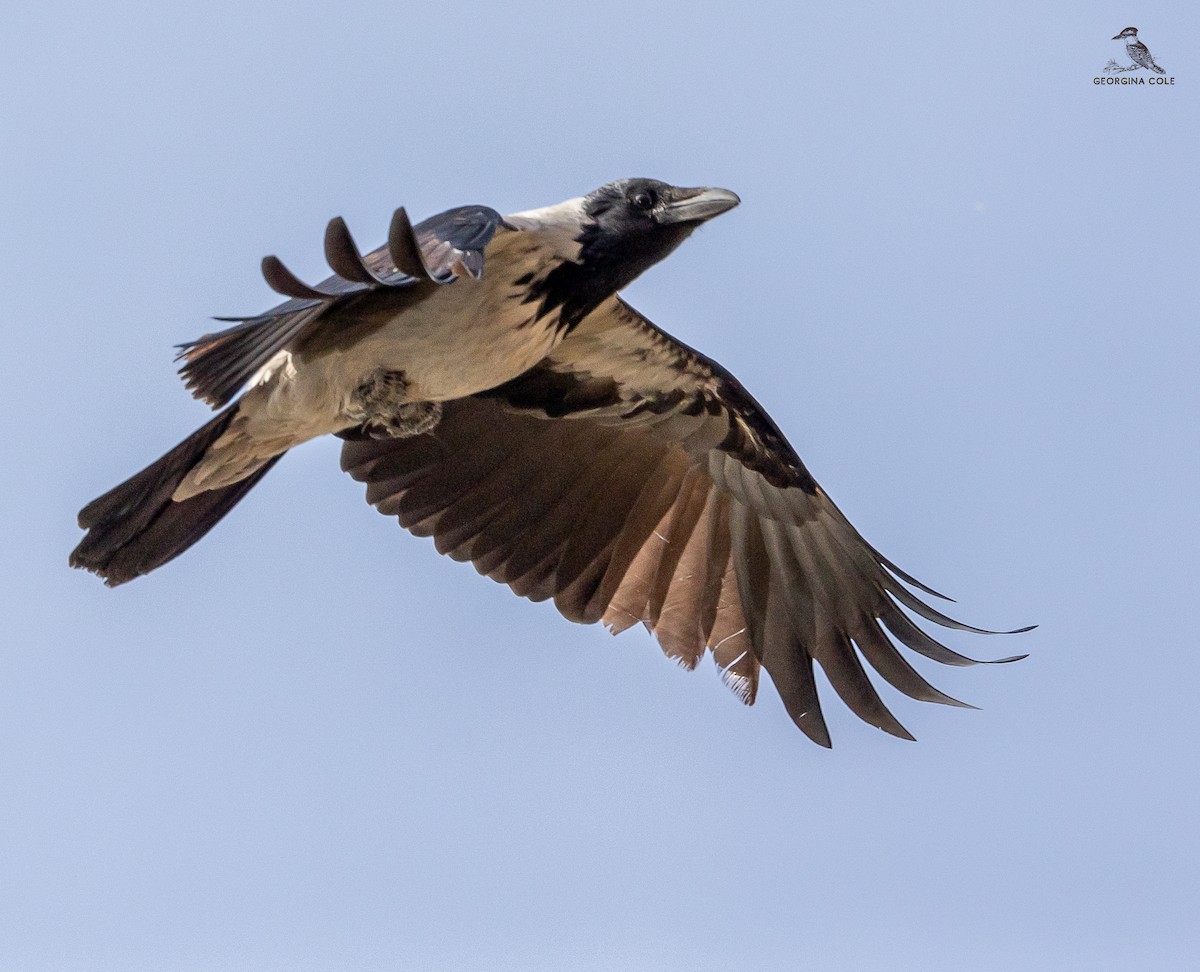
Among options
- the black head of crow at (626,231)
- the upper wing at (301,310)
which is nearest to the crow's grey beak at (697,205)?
the black head of crow at (626,231)

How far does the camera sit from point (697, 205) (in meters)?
6.60

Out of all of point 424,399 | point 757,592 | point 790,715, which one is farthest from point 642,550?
point 424,399

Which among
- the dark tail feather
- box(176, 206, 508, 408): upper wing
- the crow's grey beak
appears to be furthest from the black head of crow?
the dark tail feather

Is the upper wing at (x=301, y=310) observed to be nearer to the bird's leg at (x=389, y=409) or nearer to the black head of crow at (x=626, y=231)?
the bird's leg at (x=389, y=409)

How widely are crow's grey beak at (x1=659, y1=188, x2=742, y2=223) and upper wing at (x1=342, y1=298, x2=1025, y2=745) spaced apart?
81 centimetres

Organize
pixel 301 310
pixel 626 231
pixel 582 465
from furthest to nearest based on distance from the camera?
pixel 582 465
pixel 626 231
pixel 301 310

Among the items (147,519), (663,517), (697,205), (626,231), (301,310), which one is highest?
(697,205)

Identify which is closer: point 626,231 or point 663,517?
point 626,231

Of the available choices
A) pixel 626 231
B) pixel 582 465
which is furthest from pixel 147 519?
pixel 626 231

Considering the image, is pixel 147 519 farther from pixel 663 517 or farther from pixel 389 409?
pixel 663 517

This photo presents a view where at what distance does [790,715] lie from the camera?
7340 millimetres

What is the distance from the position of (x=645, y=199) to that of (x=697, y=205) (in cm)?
20

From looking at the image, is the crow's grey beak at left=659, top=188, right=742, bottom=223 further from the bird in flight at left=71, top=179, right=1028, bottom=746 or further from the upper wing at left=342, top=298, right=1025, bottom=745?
the upper wing at left=342, top=298, right=1025, bottom=745

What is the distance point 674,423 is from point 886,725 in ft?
5.39
